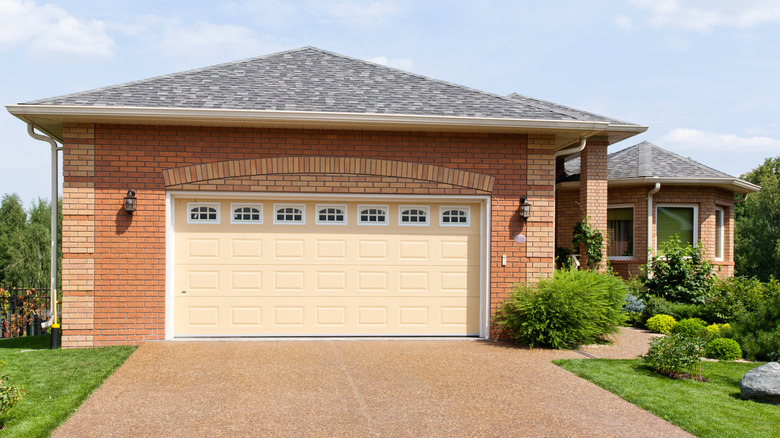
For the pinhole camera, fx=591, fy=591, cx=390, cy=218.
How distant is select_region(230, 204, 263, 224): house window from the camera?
952cm

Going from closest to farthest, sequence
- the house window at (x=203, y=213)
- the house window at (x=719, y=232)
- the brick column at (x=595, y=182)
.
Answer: the house window at (x=203, y=213)
the brick column at (x=595, y=182)
the house window at (x=719, y=232)

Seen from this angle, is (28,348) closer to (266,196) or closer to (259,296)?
(259,296)

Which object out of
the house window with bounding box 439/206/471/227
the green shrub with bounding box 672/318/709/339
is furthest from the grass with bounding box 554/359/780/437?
the house window with bounding box 439/206/471/227

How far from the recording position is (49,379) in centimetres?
695

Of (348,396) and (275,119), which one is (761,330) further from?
(275,119)

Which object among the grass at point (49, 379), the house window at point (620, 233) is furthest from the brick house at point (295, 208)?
the house window at point (620, 233)

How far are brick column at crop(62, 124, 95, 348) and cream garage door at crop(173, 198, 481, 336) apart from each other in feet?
4.04

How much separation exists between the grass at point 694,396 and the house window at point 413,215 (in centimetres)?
316

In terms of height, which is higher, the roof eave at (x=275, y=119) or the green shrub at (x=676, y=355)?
the roof eave at (x=275, y=119)

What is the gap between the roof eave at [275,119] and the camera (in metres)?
8.55

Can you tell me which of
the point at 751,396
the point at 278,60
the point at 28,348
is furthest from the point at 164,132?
the point at 751,396

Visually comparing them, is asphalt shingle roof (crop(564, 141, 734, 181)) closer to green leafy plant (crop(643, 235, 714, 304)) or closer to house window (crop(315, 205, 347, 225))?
green leafy plant (crop(643, 235, 714, 304))

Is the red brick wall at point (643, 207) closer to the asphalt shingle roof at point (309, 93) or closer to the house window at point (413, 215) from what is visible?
the asphalt shingle roof at point (309, 93)

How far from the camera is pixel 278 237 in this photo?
9578 millimetres
